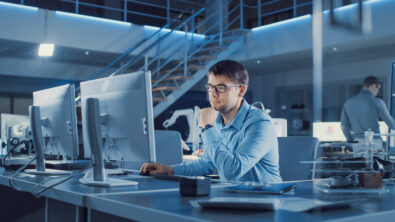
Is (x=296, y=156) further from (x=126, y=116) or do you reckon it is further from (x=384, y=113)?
(x=384, y=113)

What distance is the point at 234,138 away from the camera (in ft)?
6.65

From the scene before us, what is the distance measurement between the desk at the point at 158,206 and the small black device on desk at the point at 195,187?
1.2 inches

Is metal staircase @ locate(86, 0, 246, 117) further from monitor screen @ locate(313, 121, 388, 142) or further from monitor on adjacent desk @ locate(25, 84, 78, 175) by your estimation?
monitor on adjacent desk @ locate(25, 84, 78, 175)

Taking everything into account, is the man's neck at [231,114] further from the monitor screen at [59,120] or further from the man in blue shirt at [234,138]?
the monitor screen at [59,120]

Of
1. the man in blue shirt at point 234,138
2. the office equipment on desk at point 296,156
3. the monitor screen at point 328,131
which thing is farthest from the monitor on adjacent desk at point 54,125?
the monitor screen at point 328,131

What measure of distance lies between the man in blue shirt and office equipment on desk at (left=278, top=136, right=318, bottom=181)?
1.36ft

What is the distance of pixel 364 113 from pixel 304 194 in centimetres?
358

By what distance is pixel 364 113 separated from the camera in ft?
15.4

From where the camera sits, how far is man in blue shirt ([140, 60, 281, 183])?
178cm

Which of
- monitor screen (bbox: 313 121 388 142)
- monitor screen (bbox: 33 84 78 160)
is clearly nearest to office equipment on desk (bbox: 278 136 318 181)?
monitor screen (bbox: 33 84 78 160)

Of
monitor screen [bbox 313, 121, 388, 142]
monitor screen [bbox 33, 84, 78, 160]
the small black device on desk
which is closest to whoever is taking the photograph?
the small black device on desk

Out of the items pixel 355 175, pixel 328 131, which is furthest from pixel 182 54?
pixel 355 175

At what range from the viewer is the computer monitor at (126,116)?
1689 millimetres

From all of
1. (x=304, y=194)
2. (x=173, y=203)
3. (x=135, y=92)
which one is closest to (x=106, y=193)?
(x=173, y=203)
